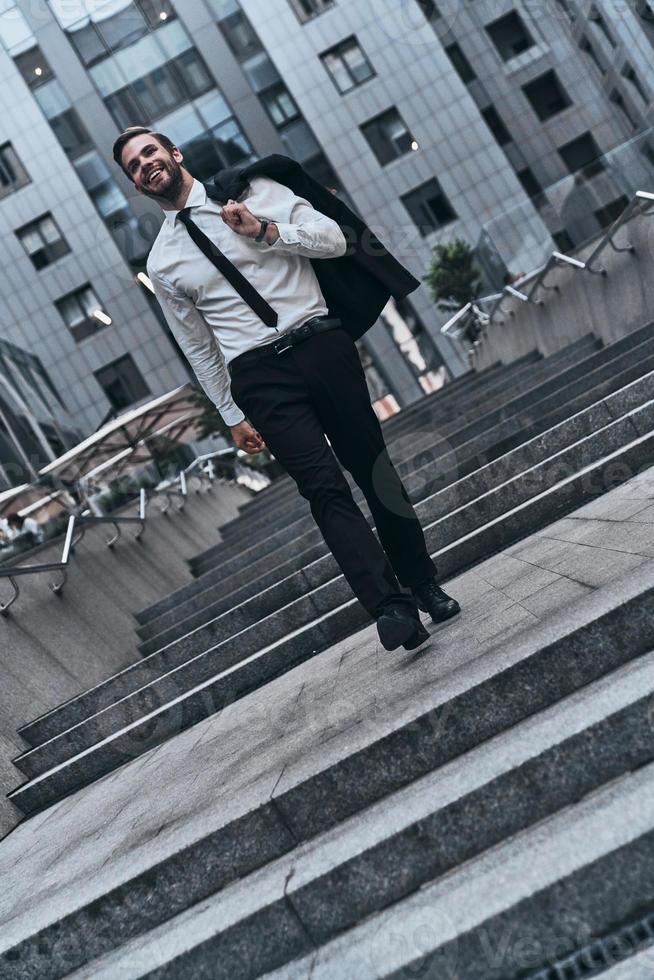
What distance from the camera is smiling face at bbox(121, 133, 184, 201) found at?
3.70 m

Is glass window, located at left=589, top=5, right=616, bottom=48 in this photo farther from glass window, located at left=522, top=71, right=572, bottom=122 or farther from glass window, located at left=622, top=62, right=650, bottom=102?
glass window, located at left=522, top=71, right=572, bottom=122

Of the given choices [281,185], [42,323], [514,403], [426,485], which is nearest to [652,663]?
[281,185]

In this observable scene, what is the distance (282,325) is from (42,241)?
1507 inches

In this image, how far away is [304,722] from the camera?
3.76 meters

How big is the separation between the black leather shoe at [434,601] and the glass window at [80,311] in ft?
120

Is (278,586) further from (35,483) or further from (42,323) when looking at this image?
(42,323)

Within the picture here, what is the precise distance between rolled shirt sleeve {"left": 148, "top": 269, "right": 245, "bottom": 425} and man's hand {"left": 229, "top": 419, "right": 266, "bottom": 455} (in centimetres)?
4

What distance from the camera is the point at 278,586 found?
6504 millimetres

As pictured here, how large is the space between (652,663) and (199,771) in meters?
1.86

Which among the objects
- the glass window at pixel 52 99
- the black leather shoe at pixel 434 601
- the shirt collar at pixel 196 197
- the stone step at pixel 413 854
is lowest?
the stone step at pixel 413 854

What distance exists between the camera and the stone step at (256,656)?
5504 mm

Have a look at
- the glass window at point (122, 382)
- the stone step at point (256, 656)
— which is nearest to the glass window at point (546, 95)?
the glass window at point (122, 382)

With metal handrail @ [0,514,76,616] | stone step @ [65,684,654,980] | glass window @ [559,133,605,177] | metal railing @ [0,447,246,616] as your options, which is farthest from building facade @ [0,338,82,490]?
stone step @ [65,684,654,980]

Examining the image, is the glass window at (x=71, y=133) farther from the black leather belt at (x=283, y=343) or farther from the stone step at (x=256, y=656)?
the black leather belt at (x=283, y=343)
